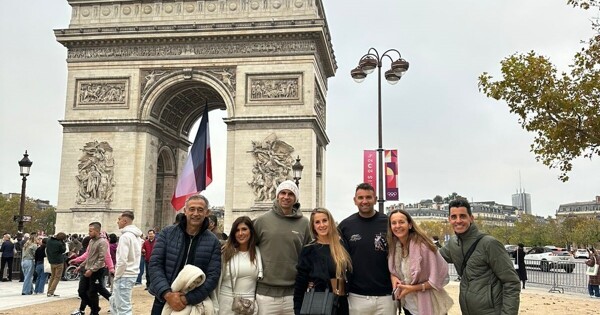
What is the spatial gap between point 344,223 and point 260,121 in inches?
821

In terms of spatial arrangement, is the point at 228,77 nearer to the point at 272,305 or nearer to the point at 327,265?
the point at 272,305

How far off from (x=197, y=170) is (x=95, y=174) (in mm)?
8367

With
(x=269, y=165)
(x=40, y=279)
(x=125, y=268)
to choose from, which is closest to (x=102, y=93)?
(x=269, y=165)

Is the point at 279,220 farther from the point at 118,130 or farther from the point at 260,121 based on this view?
the point at 118,130

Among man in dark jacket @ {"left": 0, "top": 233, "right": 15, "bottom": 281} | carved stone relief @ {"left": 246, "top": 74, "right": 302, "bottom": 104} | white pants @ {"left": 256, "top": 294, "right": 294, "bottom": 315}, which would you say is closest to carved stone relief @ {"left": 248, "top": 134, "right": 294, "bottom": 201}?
carved stone relief @ {"left": 246, "top": 74, "right": 302, "bottom": 104}

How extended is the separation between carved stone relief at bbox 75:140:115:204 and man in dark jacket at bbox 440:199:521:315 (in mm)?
23777

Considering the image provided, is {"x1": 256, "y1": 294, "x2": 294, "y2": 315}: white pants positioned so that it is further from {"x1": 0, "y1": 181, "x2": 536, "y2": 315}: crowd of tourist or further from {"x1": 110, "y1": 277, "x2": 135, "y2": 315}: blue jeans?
{"x1": 110, "y1": 277, "x2": 135, "y2": 315}: blue jeans

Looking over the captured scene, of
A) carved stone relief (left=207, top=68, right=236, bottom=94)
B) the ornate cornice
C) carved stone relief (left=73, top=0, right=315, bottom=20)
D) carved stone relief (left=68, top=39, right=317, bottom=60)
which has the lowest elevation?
the ornate cornice

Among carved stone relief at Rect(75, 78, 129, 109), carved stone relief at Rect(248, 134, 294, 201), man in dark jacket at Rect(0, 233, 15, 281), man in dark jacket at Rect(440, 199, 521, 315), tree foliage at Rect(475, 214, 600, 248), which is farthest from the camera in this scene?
tree foliage at Rect(475, 214, 600, 248)

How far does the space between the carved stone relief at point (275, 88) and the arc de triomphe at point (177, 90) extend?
5 cm

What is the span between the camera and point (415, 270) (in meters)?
4.49

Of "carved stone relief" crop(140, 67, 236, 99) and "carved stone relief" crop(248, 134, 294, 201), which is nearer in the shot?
"carved stone relief" crop(248, 134, 294, 201)

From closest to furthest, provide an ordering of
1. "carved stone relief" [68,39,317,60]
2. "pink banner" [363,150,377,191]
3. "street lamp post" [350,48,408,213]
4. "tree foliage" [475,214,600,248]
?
1. "street lamp post" [350,48,408,213]
2. "pink banner" [363,150,377,191]
3. "carved stone relief" [68,39,317,60]
4. "tree foliage" [475,214,600,248]

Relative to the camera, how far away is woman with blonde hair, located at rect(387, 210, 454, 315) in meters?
4.52
